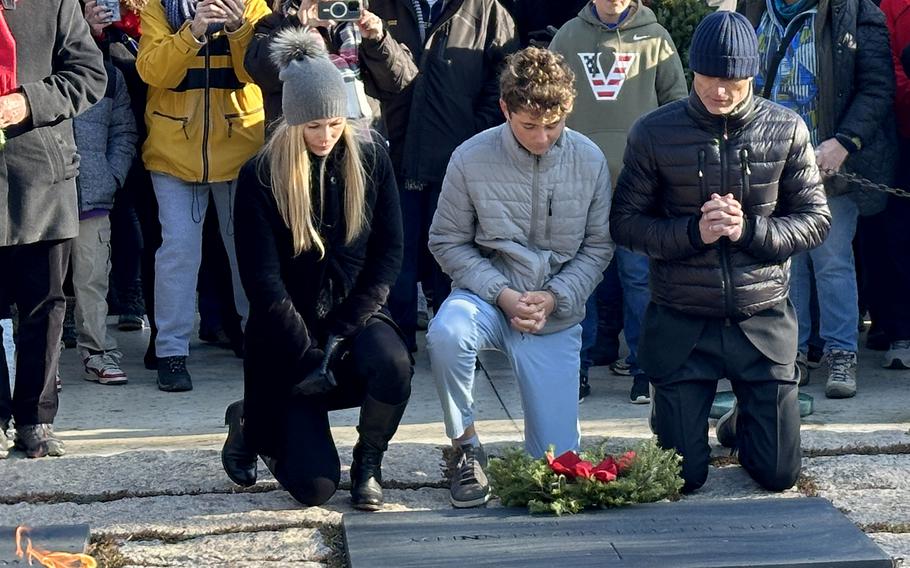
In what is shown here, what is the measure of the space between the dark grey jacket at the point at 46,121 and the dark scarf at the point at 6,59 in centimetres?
4

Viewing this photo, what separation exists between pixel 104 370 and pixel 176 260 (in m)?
0.62

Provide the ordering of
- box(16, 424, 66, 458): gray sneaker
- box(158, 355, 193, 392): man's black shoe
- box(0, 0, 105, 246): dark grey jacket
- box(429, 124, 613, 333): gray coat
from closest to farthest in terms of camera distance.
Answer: box(429, 124, 613, 333): gray coat, box(0, 0, 105, 246): dark grey jacket, box(16, 424, 66, 458): gray sneaker, box(158, 355, 193, 392): man's black shoe

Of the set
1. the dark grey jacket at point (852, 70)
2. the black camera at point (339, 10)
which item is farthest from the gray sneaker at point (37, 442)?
the dark grey jacket at point (852, 70)

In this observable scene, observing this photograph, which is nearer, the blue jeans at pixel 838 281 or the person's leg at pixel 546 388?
the person's leg at pixel 546 388

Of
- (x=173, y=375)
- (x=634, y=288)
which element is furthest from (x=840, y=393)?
(x=173, y=375)

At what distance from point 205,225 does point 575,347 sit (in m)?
2.69

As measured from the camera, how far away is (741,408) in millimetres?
5312

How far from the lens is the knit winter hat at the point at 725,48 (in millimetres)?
5020

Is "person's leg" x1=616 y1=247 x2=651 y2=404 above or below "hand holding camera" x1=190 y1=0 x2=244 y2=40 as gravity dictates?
below

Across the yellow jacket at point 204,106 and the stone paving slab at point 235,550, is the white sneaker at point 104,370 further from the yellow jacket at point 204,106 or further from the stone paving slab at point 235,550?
the stone paving slab at point 235,550

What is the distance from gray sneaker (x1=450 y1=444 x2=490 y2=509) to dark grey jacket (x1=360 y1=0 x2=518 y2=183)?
6.83 feet

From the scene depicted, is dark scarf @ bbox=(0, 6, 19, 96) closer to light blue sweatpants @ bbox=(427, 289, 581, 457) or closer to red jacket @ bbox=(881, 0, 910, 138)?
light blue sweatpants @ bbox=(427, 289, 581, 457)

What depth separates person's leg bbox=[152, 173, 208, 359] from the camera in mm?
6750

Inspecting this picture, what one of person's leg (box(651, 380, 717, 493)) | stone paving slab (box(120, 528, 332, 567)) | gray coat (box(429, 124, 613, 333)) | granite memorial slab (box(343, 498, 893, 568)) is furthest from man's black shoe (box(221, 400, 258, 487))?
person's leg (box(651, 380, 717, 493))
